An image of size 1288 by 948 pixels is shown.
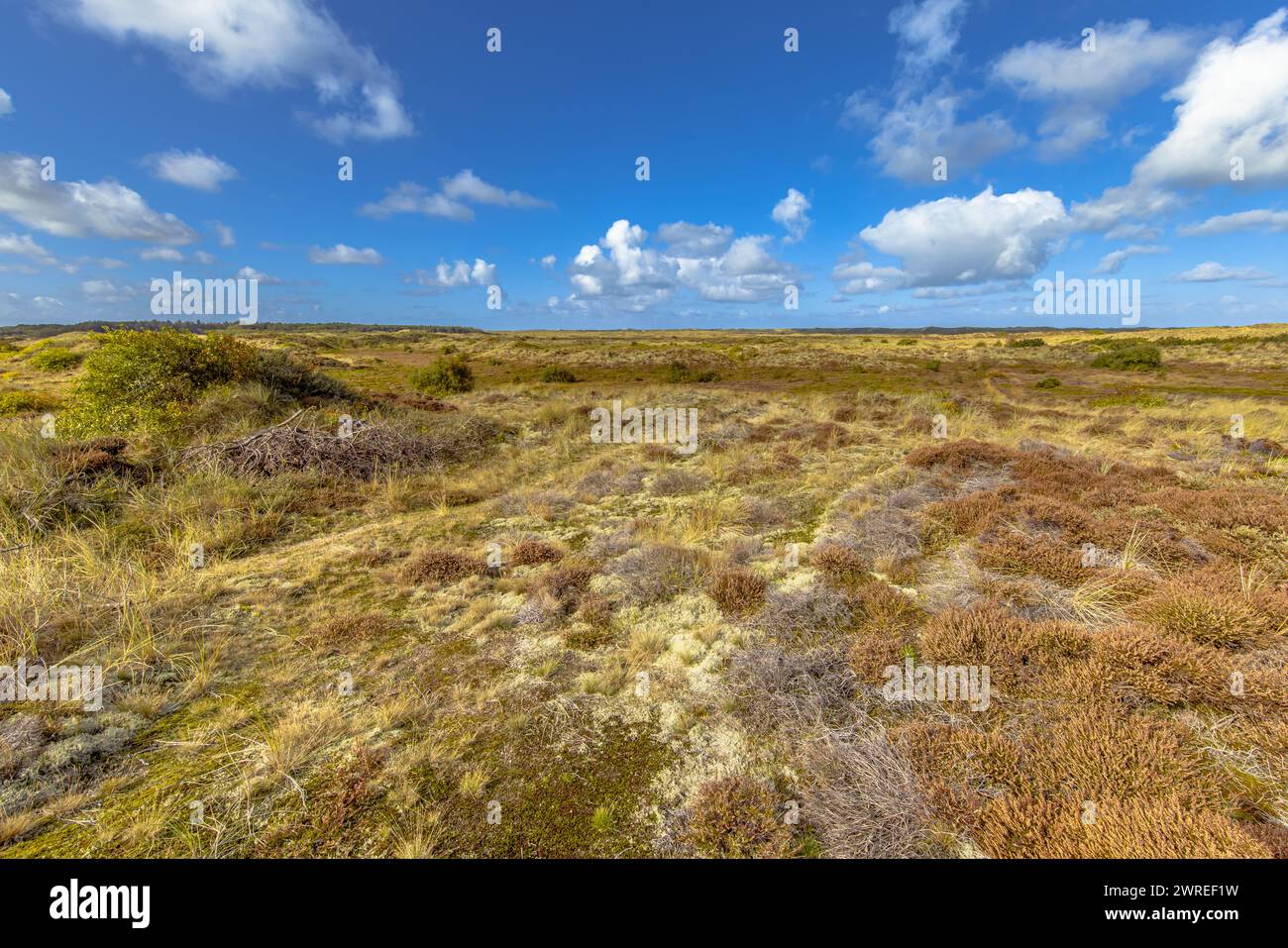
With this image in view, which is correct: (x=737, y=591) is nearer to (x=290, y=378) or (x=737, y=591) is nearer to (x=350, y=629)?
(x=350, y=629)

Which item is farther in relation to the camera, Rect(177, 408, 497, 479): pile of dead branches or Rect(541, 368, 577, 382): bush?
Rect(541, 368, 577, 382): bush

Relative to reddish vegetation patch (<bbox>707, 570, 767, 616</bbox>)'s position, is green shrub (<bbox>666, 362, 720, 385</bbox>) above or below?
above

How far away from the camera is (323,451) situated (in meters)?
10.2

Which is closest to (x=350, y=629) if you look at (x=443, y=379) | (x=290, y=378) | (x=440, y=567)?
(x=440, y=567)

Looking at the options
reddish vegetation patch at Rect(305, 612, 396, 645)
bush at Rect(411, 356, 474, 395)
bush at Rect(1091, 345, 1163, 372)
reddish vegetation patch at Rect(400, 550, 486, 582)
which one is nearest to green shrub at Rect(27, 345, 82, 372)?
bush at Rect(411, 356, 474, 395)

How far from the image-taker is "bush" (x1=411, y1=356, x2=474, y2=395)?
26.6m

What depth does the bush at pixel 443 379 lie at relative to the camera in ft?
87.3

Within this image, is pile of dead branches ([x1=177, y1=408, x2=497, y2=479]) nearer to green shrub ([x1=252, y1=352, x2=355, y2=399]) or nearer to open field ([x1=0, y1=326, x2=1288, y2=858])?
open field ([x1=0, y1=326, x2=1288, y2=858])

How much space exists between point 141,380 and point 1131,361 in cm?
6357

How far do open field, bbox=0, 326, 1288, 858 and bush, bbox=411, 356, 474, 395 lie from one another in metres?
15.6
